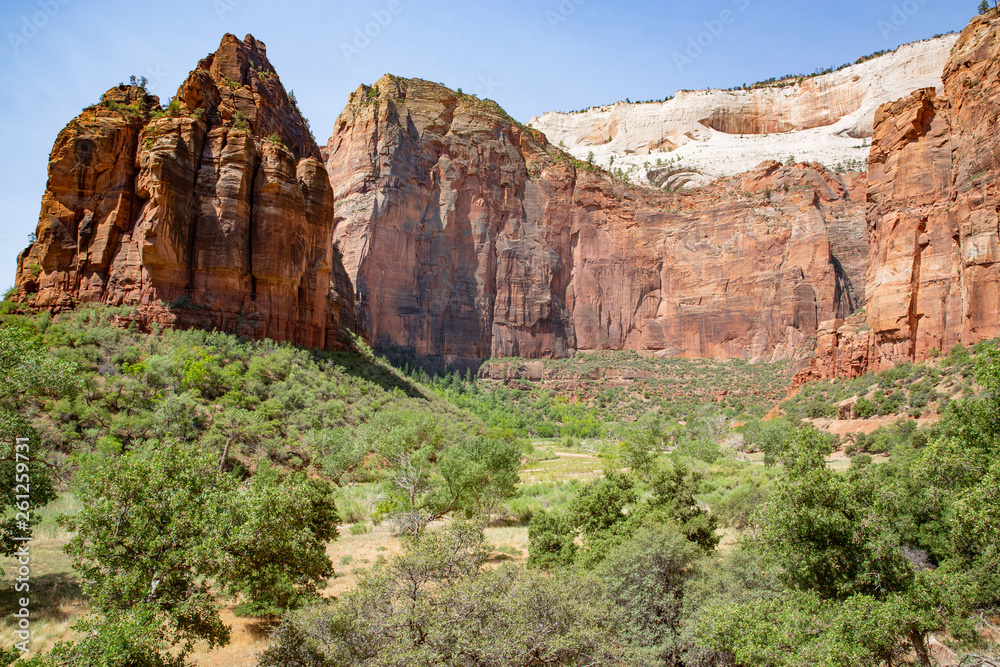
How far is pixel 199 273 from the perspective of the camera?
29906 millimetres

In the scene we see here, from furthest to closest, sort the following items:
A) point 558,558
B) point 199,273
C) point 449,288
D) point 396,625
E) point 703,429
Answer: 1. point 449,288
2. point 703,429
3. point 199,273
4. point 558,558
5. point 396,625

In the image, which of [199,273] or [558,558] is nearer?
[558,558]

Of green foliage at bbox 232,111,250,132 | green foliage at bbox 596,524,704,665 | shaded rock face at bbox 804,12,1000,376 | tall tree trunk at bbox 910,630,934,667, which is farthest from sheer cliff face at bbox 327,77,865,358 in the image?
tall tree trunk at bbox 910,630,934,667

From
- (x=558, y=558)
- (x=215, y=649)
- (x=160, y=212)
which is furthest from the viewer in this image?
(x=160, y=212)

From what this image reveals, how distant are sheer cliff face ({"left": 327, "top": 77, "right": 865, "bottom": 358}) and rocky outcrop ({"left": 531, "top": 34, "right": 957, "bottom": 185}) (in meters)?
20.1

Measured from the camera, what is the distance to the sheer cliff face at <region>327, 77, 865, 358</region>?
63.9m

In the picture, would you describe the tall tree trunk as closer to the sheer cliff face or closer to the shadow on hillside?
the shadow on hillside

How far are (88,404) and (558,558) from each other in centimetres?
1925

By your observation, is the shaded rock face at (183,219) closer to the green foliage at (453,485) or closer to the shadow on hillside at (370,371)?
the shadow on hillside at (370,371)

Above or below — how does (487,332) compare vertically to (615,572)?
above

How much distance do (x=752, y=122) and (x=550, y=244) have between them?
63.0 m

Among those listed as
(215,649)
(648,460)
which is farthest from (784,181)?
(215,649)

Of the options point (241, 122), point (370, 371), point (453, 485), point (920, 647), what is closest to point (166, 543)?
point (920, 647)

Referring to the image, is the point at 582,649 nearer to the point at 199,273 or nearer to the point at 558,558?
the point at 558,558
